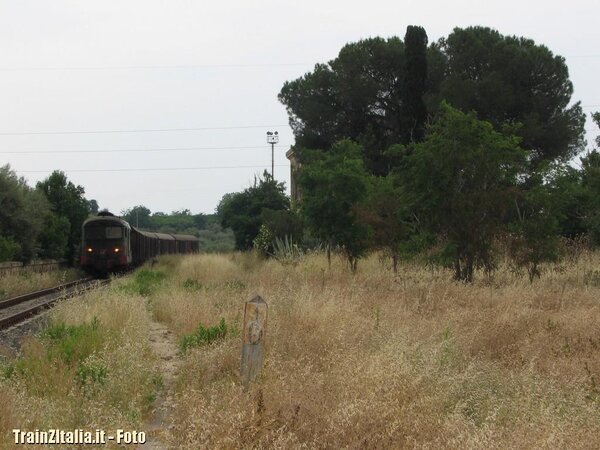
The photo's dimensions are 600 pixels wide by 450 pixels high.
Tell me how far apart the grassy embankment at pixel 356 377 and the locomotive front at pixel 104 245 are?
62.2 feet

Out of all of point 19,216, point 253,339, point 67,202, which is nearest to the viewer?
point 253,339

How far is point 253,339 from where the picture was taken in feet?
20.9

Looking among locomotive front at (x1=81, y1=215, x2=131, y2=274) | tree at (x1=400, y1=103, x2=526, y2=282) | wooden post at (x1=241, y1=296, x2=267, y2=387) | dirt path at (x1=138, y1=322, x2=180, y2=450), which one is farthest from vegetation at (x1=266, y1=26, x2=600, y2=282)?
wooden post at (x1=241, y1=296, x2=267, y2=387)

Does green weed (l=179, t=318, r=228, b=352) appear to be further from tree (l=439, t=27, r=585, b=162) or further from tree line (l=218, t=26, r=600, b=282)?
tree (l=439, t=27, r=585, b=162)

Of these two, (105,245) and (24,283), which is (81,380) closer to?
(24,283)

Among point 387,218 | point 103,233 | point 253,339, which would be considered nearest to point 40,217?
point 103,233

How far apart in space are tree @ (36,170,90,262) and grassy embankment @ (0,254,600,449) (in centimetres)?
3480

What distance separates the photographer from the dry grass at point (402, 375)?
514cm

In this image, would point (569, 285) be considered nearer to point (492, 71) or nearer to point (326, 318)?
point (326, 318)

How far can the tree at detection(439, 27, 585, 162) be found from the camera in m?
35.6

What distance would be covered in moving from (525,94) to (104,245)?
22638 millimetres

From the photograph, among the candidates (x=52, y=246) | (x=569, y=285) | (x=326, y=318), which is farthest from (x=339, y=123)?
(x=326, y=318)

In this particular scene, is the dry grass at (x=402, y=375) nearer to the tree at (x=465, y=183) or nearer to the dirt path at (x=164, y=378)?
the dirt path at (x=164, y=378)

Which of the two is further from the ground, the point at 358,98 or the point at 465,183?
the point at 358,98
